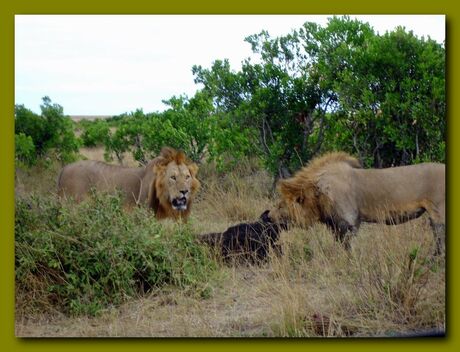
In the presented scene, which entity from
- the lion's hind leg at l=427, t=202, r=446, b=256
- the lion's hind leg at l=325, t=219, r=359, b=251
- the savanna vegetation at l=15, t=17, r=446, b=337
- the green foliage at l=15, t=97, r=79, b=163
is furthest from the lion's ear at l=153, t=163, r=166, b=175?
the lion's hind leg at l=427, t=202, r=446, b=256

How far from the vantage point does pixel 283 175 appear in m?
11.4

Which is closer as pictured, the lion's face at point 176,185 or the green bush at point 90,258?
the green bush at point 90,258

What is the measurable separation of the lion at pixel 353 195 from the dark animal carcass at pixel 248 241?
0.64 ft

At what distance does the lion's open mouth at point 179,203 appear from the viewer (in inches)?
358

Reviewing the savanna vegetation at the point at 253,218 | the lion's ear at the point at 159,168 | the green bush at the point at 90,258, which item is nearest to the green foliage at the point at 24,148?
the savanna vegetation at the point at 253,218

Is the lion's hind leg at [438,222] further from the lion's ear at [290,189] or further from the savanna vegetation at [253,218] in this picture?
the lion's ear at [290,189]

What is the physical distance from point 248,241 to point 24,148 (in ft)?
8.24

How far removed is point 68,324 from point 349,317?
2.32 m

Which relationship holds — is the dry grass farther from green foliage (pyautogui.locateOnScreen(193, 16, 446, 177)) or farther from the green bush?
green foliage (pyautogui.locateOnScreen(193, 16, 446, 177))

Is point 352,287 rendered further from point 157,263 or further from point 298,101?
point 298,101

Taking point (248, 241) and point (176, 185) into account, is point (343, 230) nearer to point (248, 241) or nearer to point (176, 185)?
point (248, 241)

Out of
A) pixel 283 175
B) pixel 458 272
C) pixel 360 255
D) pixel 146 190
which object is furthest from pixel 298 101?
pixel 458 272

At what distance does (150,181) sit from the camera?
9578 millimetres

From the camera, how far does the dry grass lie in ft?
20.9
